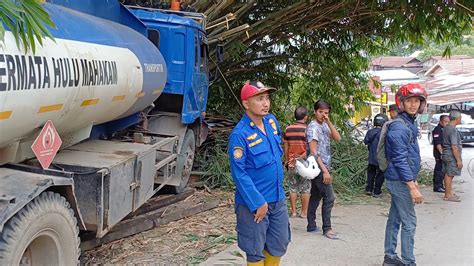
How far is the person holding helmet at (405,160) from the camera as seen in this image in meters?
4.70

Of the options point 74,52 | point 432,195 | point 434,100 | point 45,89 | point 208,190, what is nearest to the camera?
point 45,89

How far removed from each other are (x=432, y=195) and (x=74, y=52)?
24.8 feet

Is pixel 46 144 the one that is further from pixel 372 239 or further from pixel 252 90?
pixel 372 239

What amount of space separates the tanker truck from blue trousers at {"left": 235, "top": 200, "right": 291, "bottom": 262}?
4.54 feet

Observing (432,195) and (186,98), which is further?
(432,195)

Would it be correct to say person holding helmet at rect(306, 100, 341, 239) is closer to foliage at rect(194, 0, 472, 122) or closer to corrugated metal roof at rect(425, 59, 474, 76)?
foliage at rect(194, 0, 472, 122)

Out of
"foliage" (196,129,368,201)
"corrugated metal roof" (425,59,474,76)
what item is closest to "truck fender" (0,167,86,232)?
"foliage" (196,129,368,201)

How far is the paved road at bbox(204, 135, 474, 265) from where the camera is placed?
5609mm

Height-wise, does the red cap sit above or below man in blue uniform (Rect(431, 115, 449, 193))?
above

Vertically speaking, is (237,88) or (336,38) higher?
(336,38)

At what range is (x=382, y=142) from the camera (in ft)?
16.5

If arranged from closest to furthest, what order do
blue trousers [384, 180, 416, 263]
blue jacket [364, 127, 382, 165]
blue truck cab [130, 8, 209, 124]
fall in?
1. blue trousers [384, 180, 416, 263]
2. blue truck cab [130, 8, 209, 124]
3. blue jacket [364, 127, 382, 165]

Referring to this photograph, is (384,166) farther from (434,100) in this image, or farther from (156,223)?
(434,100)

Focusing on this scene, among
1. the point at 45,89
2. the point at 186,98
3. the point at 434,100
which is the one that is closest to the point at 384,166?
the point at 45,89
